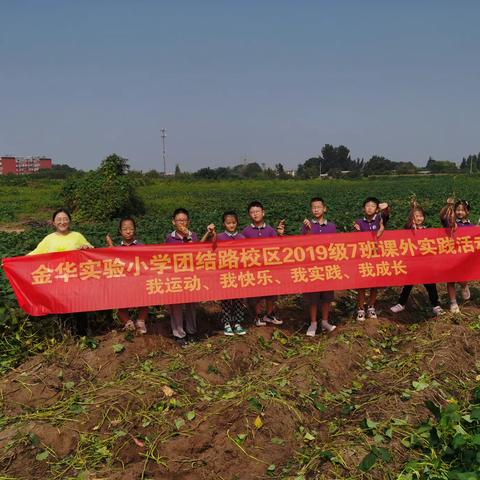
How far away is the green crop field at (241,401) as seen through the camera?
3.89 metres

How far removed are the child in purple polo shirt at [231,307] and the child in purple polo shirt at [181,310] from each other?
1.29ft

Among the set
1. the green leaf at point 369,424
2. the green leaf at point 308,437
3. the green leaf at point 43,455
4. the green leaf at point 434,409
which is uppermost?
the green leaf at point 434,409

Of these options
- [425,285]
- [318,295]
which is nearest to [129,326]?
[318,295]

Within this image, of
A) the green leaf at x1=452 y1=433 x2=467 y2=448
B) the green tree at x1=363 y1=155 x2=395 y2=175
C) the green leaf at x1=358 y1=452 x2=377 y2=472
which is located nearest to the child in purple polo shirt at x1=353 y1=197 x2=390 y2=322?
the green leaf at x1=452 y1=433 x2=467 y2=448

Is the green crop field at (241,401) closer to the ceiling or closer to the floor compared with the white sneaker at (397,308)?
closer to the floor

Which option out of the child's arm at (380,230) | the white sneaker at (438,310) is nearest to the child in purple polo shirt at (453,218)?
the white sneaker at (438,310)

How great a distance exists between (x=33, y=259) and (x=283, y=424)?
11.5ft

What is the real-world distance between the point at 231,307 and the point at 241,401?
187 centimetres

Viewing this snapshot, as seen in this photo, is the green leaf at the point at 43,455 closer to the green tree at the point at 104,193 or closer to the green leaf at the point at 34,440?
the green leaf at the point at 34,440

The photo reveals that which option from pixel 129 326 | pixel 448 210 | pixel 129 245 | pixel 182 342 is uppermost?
pixel 448 210

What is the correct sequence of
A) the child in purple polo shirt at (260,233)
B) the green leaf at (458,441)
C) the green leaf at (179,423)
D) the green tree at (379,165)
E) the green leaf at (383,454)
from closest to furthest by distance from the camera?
the green leaf at (458,441)
the green leaf at (383,454)
the green leaf at (179,423)
the child in purple polo shirt at (260,233)
the green tree at (379,165)

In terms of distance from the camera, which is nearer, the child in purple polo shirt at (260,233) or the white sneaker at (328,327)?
the child in purple polo shirt at (260,233)

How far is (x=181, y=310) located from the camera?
Result: 245 inches

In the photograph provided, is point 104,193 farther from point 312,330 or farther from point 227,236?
point 312,330
